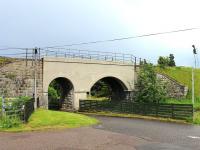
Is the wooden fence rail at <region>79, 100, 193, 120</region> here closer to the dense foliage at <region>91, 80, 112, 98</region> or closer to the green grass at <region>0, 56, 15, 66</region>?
the green grass at <region>0, 56, 15, 66</region>

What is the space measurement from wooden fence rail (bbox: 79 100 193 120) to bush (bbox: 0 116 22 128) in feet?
53.9

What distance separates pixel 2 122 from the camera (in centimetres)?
2572

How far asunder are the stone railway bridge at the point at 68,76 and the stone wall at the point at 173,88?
0.89 feet

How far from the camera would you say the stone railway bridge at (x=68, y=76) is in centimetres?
4119

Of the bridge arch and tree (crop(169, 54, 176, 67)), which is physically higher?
tree (crop(169, 54, 176, 67))

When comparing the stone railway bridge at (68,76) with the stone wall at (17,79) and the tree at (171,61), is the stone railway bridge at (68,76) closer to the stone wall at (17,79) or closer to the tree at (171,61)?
the stone wall at (17,79)

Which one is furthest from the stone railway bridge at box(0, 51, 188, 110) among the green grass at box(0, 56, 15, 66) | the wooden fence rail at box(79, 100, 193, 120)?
the wooden fence rail at box(79, 100, 193, 120)

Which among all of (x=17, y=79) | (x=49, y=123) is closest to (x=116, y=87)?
(x=17, y=79)

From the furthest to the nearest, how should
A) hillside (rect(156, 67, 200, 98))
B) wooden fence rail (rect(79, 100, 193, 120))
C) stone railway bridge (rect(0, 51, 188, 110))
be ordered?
hillside (rect(156, 67, 200, 98))
stone railway bridge (rect(0, 51, 188, 110))
wooden fence rail (rect(79, 100, 193, 120))

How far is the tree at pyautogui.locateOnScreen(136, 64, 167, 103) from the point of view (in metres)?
47.3

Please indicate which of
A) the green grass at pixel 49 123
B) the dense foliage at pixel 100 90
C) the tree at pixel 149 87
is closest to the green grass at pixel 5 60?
the green grass at pixel 49 123

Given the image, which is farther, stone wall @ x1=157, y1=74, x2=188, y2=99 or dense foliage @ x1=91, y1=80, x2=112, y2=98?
dense foliage @ x1=91, y1=80, x2=112, y2=98

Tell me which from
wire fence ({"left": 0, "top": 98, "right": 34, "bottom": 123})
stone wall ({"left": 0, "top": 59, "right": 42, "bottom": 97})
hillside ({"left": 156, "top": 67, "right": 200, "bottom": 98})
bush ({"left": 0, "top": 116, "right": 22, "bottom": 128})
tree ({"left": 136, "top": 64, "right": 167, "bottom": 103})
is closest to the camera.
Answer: bush ({"left": 0, "top": 116, "right": 22, "bottom": 128})

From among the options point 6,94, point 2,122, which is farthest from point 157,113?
point 2,122
